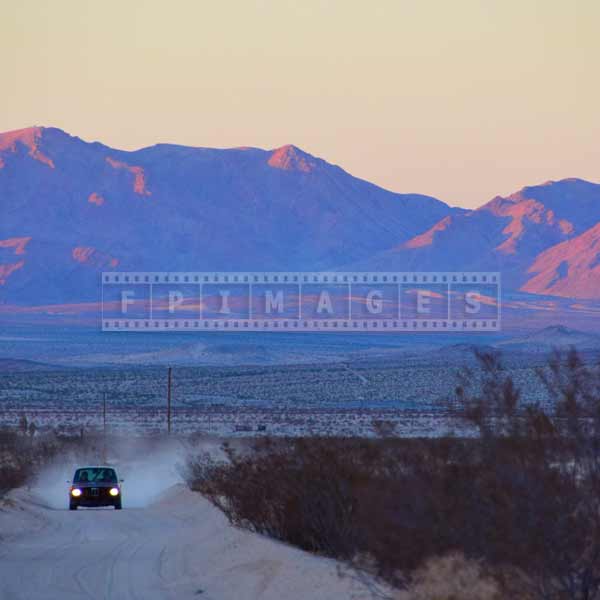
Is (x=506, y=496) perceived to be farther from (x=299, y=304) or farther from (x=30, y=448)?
(x=299, y=304)

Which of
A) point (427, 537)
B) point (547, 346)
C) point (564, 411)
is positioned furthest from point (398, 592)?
point (547, 346)

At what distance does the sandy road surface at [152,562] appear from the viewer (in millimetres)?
16188

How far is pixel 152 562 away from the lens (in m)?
20.0

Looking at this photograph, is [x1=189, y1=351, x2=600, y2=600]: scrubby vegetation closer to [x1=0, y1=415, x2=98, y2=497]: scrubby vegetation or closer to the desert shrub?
[x1=0, y1=415, x2=98, y2=497]: scrubby vegetation

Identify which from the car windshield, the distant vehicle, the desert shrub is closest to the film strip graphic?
the desert shrub

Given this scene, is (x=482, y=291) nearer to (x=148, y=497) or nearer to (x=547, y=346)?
(x=547, y=346)

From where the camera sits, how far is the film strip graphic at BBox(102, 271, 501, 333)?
504 ft

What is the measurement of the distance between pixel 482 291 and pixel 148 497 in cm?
15113

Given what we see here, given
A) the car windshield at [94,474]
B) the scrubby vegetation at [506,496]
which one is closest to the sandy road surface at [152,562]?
the scrubby vegetation at [506,496]

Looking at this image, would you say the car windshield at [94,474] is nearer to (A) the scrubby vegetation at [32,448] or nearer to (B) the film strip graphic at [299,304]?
(A) the scrubby vegetation at [32,448]

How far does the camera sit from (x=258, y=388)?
313ft

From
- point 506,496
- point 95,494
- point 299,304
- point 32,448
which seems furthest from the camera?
point 299,304

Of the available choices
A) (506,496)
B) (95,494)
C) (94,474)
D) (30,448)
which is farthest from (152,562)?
(30,448)

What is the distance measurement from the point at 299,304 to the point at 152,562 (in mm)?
138214
